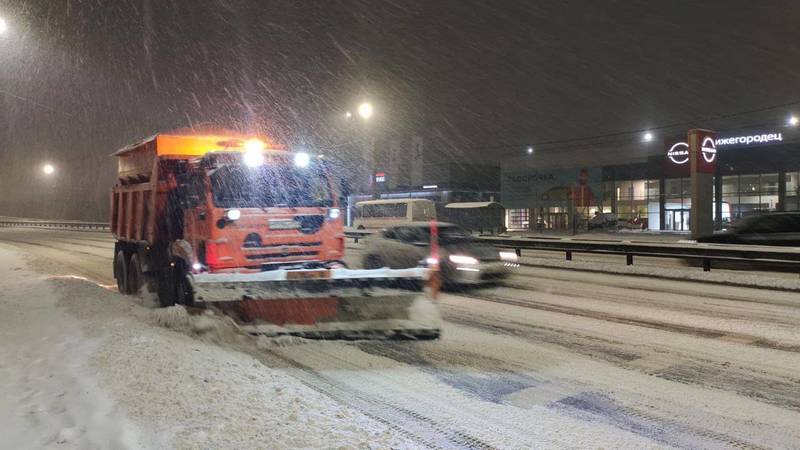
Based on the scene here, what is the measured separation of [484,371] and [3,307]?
303 inches

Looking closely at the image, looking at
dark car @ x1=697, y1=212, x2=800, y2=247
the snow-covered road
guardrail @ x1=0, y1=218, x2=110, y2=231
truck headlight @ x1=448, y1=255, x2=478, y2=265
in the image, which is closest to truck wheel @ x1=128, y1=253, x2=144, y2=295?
the snow-covered road

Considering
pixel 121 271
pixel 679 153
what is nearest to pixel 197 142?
pixel 121 271

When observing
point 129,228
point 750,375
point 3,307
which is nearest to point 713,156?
point 750,375

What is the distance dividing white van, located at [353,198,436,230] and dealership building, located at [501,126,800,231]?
13.8 meters

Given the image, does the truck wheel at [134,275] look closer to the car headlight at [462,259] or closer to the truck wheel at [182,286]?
the truck wheel at [182,286]

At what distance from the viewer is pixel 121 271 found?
11758 mm

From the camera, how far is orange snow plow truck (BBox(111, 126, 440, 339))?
23.3 ft

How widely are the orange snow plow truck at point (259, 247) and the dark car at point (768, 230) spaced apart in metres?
14.0

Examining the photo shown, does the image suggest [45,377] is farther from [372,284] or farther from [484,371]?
[484,371]

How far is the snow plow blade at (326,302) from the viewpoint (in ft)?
22.9

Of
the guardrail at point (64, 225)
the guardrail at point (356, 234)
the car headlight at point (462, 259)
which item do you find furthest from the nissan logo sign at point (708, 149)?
the guardrail at point (64, 225)

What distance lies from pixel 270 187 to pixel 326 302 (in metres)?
2.00

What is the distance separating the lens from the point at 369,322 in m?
7.26

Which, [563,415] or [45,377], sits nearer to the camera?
[563,415]
